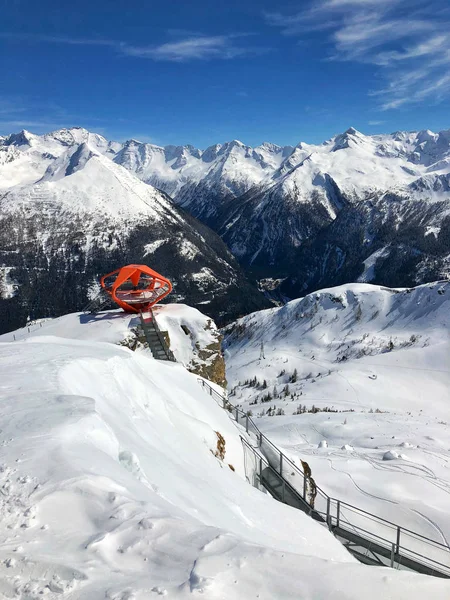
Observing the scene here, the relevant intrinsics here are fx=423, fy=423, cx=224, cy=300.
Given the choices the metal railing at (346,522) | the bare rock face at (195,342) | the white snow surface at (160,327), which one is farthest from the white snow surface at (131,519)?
the bare rock face at (195,342)

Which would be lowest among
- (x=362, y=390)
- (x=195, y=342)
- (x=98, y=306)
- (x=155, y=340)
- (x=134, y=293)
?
(x=362, y=390)

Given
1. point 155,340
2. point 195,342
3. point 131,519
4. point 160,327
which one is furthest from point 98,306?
point 131,519

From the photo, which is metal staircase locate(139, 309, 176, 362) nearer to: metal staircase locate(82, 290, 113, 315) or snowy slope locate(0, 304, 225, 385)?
snowy slope locate(0, 304, 225, 385)

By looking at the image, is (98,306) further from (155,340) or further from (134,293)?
(155,340)

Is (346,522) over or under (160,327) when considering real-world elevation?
under

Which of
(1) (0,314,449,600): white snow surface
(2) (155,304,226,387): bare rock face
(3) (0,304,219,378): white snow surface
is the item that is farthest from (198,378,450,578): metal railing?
(3) (0,304,219,378): white snow surface

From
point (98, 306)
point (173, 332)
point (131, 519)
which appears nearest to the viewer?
point (131, 519)
